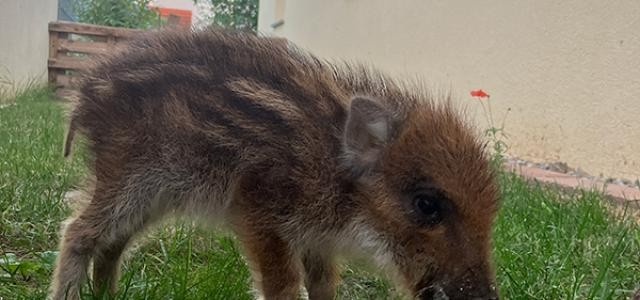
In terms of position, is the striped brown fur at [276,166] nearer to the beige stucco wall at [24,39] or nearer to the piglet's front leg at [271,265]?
the piglet's front leg at [271,265]

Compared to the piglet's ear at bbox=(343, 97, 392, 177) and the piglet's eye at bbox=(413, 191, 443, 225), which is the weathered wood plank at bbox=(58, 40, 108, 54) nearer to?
the piglet's ear at bbox=(343, 97, 392, 177)

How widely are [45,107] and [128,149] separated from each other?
303 inches

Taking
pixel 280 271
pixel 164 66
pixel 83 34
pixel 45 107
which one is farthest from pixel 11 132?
pixel 83 34

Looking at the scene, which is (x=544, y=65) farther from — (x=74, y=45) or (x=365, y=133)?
(x=74, y=45)

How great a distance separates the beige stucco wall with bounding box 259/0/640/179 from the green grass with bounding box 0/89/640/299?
1037 mm

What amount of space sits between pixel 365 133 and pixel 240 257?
0.94 meters

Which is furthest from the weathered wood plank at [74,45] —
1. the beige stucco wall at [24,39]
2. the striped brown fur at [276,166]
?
the striped brown fur at [276,166]

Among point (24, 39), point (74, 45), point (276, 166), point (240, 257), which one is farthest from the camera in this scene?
point (74, 45)

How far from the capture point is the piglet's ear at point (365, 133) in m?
2.60

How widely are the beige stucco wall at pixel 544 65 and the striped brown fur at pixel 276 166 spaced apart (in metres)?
2.95

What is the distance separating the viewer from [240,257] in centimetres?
324

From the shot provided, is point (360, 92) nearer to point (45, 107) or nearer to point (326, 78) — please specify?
point (326, 78)

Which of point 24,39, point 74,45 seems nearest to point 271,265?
point 24,39

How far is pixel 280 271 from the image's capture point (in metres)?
2.64
